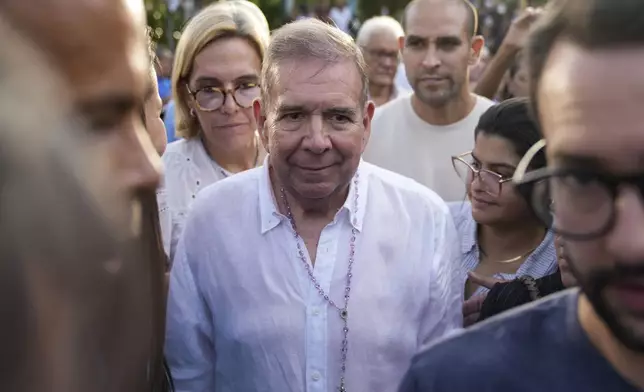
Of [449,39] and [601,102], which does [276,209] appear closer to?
[601,102]

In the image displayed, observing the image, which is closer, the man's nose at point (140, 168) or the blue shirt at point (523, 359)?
the man's nose at point (140, 168)

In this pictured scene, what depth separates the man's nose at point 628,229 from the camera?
3.10 ft

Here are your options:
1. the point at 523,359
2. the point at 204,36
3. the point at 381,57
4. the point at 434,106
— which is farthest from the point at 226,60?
the point at 381,57

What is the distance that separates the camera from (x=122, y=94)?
61 cm

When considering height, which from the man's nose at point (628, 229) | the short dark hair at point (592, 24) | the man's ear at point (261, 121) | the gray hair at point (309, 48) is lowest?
the man's ear at point (261, 121)

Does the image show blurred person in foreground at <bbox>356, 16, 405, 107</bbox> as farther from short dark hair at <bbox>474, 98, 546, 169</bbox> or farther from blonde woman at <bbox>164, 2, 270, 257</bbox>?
short dark hair at <bbox>474, 98, 546, 169</bbox>

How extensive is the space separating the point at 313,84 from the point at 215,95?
114 centimetres

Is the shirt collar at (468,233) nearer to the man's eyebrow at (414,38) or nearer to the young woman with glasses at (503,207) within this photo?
the young woman with glasses at (503,207)

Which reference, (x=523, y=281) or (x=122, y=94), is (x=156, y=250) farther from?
(x=523, y=281)

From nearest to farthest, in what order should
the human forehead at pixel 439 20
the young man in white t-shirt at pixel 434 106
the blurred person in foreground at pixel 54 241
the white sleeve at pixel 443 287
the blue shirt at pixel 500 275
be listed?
the blurred person in foreground at pixel 54 241 → the white sleeve at pixel 443 287 → the blue shirt at pixel 500 275 → the young man in white t-shirt at pixel 434 106 → the human forehead at pixel 439 20

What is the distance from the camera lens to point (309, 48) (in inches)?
85.6

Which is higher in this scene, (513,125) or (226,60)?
(226,60)

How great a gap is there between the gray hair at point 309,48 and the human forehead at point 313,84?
0.06 feet

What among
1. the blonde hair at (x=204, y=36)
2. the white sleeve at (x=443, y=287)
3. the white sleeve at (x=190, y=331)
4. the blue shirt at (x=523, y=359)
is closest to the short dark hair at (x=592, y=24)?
the blue shirt at (x=523, y=359)
